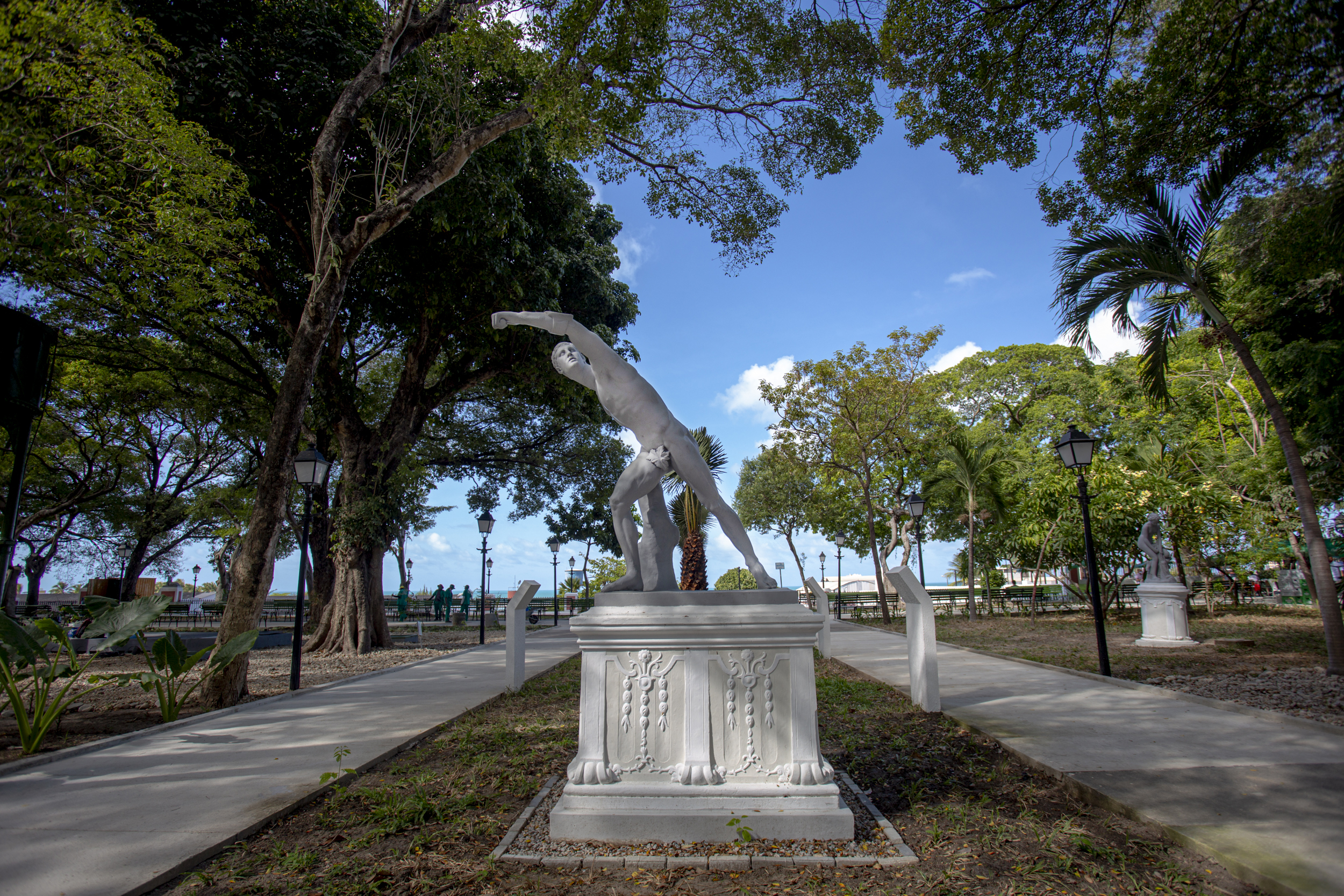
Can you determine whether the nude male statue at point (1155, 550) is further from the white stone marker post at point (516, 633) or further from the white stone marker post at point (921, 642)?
the white stone marker post at point (516, 633)

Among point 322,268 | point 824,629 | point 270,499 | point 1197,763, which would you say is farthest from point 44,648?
point 824,629

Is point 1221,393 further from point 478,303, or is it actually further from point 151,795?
point 151,795

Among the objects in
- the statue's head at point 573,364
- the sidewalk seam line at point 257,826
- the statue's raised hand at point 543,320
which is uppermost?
the statue's raised hand at point 543,320

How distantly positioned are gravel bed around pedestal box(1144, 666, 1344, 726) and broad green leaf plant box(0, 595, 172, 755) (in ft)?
32.0

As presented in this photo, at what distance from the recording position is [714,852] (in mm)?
3205

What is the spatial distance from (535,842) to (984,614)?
2269 cm

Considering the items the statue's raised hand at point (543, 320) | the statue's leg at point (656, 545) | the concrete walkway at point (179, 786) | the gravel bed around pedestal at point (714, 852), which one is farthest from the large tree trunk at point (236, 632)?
the gravel bed around pedestal at point (714, 852)

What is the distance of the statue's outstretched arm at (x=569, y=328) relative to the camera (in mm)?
4148

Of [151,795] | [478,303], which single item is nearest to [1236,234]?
[151,795]

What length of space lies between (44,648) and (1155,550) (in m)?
14.5

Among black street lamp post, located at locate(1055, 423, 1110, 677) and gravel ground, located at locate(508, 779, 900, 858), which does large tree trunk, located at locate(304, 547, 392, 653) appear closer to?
gravel ground, located at locate(508, 779, 900, 858)

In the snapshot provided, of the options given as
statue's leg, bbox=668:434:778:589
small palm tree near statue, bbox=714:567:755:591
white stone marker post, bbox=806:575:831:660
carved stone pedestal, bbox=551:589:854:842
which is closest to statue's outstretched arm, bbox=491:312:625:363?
→ statue's leg, bbox=668:434:778:589

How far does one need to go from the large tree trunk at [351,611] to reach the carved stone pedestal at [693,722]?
10502 millimetres

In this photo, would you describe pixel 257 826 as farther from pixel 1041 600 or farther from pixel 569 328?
pixel 1041 600
